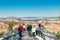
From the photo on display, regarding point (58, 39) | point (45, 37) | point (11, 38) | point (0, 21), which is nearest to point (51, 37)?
point (45, 37)

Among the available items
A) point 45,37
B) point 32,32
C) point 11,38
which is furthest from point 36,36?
point 11,38

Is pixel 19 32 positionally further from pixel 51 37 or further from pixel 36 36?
pixel 51 37

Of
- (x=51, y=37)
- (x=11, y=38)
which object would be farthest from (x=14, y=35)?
(x=51, y=37)

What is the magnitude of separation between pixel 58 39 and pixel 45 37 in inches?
25.0

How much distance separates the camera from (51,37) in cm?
650

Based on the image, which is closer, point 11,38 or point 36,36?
point 11,38

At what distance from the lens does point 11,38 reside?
21.5 ft

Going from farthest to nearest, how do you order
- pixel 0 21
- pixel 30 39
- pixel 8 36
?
pixel 0 21 → pixel 30 39 → pixel 8 36

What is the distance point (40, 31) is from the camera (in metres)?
7.41

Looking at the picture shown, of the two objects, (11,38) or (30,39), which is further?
(30,39)

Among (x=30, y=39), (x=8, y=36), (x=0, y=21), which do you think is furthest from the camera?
(x=0, y=21)

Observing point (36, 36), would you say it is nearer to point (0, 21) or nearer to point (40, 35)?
point (40, 35)

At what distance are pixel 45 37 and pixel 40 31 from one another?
2.26 feet

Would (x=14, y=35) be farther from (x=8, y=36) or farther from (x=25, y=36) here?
(x=25, y=36)
